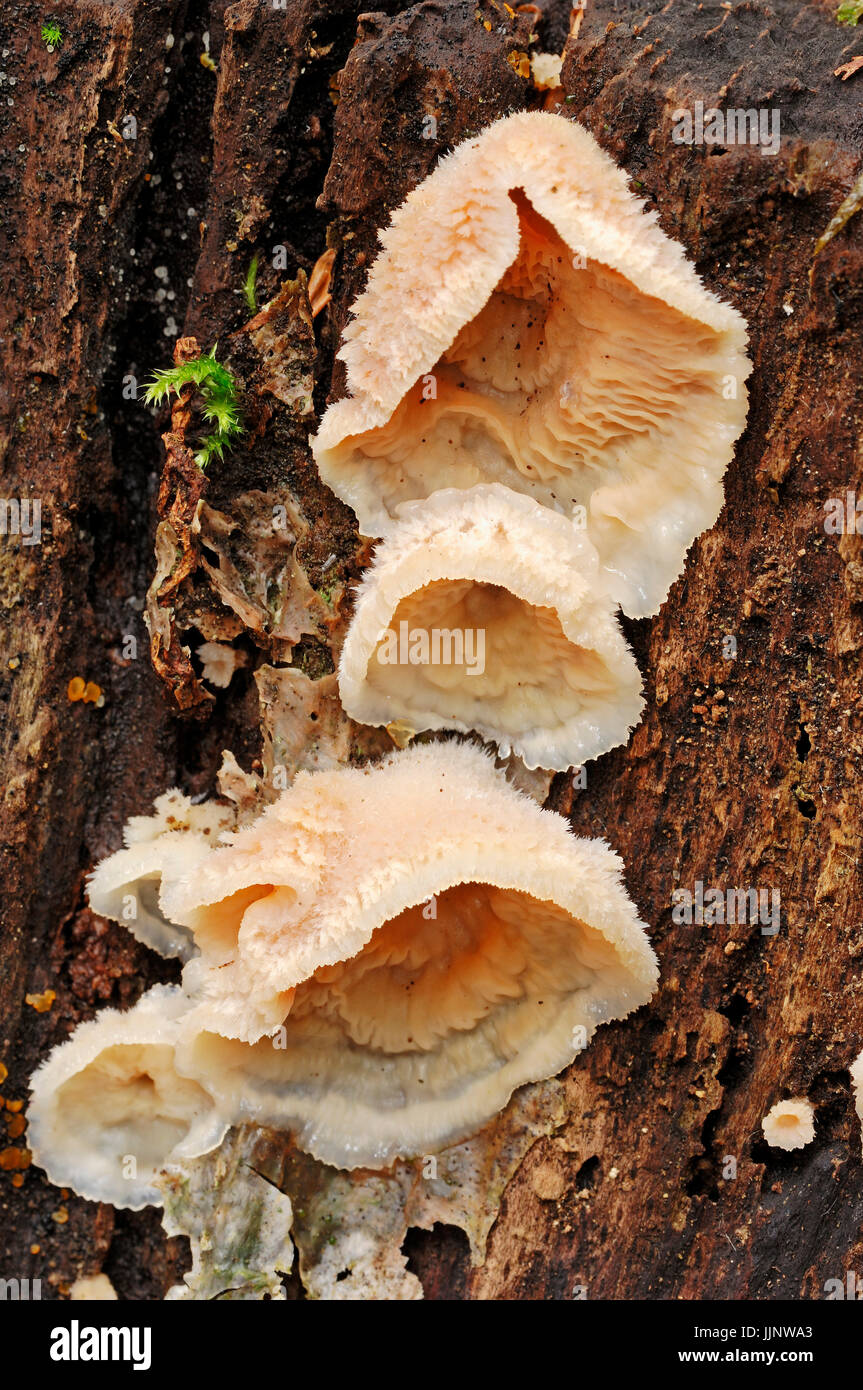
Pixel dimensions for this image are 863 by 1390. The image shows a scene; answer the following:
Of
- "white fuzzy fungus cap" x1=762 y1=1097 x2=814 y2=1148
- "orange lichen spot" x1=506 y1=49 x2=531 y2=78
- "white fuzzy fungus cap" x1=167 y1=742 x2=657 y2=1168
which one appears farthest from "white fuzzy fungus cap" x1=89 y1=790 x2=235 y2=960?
"orange lichen spot" x1=506 y1=49 x2=531 y2=78

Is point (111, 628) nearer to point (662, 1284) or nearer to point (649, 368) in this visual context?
point (649, 368)

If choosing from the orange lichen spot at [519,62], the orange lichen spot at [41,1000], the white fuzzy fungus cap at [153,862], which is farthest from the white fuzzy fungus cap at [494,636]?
the orange lichen spot at [41,1000]

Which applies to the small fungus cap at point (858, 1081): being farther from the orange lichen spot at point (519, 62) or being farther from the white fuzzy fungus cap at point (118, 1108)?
the orange lichen spot at point (519, 62)

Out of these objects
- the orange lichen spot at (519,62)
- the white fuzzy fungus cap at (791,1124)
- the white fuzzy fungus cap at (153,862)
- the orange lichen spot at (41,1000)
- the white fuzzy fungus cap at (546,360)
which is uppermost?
the orange lichen spot at (519,62)

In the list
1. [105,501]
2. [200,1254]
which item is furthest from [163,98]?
[200,1254]

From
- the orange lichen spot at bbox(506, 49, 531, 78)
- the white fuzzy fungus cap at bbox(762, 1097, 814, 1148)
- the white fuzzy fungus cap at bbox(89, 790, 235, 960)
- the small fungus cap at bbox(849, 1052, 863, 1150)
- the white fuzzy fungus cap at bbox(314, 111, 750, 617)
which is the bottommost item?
the white fuzzy fungus cap at bbox(762, 1097, 814, 1148)

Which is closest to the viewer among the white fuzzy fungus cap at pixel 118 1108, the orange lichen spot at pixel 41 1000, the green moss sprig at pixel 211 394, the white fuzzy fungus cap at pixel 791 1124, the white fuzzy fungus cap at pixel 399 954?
the white fuzzy fungus cap at pixel 399 954

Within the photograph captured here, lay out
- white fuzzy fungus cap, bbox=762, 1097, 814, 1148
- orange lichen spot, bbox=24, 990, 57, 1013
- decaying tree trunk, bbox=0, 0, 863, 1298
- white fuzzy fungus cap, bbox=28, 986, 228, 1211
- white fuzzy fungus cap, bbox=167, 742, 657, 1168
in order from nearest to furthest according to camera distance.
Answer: white fuzzy fungus cap, bbox=167, 742, 657, 1168, decaying tree trunk, bbox=0, 0, 863, 1298, white fuzzy fungus cap, bbox=762, 1097, 814, 1148, white fuzzy fungus cap, bbox=28, 986, 228, 1211, orange lichen spot, bbox=24, 990, 57, 1013

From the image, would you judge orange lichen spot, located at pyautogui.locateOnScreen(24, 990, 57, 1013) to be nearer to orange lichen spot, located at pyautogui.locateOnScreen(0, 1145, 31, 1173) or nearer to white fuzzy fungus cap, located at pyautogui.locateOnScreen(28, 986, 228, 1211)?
white fuzzy fungus cap, located at pyautogui.locateOnScreen(28, 986, 228, 1211)
